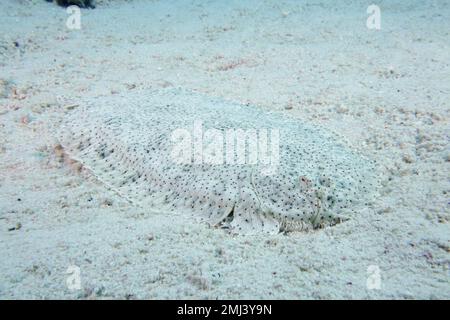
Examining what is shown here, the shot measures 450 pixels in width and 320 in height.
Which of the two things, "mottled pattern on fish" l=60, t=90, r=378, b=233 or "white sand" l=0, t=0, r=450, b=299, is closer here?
"white sand" l=0, t=0, r=450, b=299

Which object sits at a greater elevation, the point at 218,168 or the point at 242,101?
the point at 242,101

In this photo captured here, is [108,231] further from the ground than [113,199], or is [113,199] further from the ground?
[113,199]

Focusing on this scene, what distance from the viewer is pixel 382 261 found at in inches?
124

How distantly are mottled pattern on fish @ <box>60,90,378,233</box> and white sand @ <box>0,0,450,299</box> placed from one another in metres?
0.16

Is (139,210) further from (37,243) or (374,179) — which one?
(374,179)

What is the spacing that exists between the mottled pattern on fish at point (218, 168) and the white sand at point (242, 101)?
16cm

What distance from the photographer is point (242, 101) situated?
632 cm

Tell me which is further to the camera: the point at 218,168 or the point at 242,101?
the point at 242,101

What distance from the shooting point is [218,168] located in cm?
380

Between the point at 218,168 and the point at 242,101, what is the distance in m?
2.75

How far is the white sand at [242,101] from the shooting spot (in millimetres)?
3037

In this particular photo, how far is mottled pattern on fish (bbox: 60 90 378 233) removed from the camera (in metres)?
3.51
